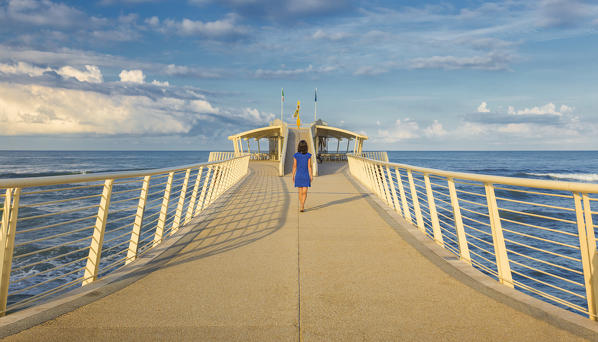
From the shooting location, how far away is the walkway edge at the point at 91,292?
277 cm

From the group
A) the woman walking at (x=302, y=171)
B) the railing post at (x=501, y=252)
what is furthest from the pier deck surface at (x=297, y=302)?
the woman walking at (x=302, y=171)

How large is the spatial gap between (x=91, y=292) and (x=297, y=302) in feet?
5.90

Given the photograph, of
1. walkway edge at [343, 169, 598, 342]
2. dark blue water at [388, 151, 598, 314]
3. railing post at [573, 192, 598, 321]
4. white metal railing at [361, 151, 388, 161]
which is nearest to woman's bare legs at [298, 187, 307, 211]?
dark blue water at [388, 151, 598, 314]

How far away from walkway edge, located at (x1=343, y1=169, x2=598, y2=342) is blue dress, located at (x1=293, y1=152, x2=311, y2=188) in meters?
2.83

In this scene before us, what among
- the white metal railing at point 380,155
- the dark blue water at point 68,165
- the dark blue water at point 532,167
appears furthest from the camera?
the dark blue water at point 68,165

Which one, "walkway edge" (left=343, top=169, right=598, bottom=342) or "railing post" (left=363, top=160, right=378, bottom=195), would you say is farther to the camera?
"railing post" (left=363, top=160, right=378, bottom=195)

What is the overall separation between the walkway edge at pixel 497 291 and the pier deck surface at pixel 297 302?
0.08 metres

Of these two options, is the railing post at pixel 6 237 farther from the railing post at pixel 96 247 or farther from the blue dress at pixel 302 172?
the blue dress at pixel 302 172

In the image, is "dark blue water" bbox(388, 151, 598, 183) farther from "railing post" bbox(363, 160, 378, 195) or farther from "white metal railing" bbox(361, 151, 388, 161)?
"railing post" bbox(363, 160, 378, 195)

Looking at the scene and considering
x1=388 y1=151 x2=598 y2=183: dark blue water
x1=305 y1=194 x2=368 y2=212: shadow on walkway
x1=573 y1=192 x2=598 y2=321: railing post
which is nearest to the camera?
x1=573 y1=192 x2=598 y2=321: railing post

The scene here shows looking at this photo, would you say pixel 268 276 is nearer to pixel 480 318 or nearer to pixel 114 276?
pixel 114 276

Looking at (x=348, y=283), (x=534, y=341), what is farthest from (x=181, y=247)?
(x=534, y=341)

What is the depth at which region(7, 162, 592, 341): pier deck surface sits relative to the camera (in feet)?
8.70

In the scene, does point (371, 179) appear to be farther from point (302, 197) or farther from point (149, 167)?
point (149, 167)
